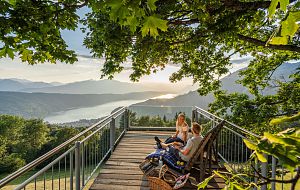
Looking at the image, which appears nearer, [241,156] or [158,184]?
[158,184]

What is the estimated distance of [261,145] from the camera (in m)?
0.67

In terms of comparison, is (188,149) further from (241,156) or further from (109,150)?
(109,150)

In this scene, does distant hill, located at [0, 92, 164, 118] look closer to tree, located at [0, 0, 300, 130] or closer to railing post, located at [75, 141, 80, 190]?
tree, located at [0, 0, 300, 130]

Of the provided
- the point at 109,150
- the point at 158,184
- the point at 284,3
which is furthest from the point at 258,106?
the point at 284,3

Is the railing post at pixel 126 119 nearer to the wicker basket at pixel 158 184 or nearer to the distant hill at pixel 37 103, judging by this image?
the wicker basket at pixel 158 184

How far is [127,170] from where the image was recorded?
6.18 metres

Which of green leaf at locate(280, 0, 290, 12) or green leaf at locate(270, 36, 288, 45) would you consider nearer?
green leaf at locate(270, 36, 288, 45)

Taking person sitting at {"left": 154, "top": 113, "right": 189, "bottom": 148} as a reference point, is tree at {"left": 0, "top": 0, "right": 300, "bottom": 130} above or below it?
above

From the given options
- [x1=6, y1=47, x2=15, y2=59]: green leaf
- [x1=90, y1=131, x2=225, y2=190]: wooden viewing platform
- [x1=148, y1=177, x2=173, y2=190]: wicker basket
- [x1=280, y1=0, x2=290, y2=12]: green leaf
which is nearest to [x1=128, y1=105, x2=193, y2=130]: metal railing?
[x1=90, y1=131, x2=225, y2=190]: wooden viewing platform

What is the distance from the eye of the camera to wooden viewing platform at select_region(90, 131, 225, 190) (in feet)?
17.0

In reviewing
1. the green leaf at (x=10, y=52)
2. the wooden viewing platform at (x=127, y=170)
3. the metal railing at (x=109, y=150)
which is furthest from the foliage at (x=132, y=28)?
the wooden viewing platform at (x=127, y=170)

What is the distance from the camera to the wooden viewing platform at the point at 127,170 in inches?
204

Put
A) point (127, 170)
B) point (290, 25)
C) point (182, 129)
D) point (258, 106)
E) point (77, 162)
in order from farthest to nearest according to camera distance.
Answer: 1. point (258, 106)
2. point (182, 129)
3. point (127, 170)
4. point (77, 162)
5. point (290, 25)

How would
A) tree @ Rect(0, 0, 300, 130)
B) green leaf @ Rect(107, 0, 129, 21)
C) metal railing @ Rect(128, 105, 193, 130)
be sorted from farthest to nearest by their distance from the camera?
metal railing @ Rect(128, 105, 193, 130)
tree @ Rect(0, 0, 300, 130)
green leaf @ Rect(107, 0, 129, 21)
